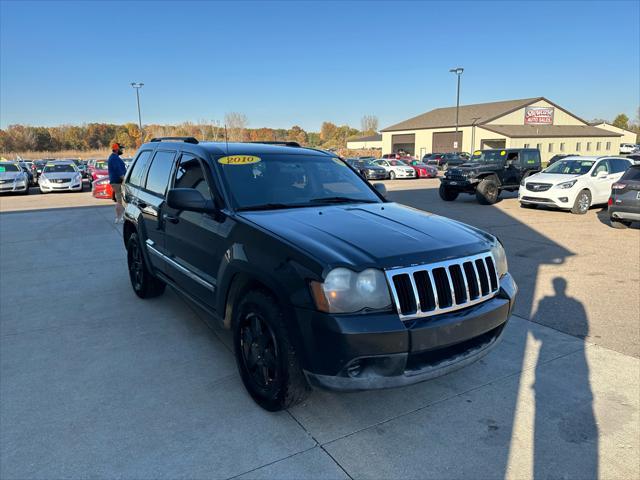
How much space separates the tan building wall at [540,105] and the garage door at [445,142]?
15.6 ft

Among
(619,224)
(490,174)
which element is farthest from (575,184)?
(490,174)

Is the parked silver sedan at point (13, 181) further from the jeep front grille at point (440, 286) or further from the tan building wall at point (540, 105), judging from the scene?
the tan building wall at point (540, 105)

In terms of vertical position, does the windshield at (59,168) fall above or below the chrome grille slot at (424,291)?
above

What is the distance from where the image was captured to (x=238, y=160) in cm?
379

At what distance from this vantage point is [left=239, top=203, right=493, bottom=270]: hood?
2.59 m

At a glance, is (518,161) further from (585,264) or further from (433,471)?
(433,471)

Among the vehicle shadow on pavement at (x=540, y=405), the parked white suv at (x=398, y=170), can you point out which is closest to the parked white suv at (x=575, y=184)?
the vehicle shadow on pavement at (x=540, y=405)

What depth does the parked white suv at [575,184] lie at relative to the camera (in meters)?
12.4

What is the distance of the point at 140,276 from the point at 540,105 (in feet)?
232

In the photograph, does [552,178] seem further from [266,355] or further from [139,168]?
[266,355]

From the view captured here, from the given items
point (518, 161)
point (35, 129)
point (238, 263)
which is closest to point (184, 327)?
point (238, 263)

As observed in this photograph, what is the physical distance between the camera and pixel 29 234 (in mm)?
10070

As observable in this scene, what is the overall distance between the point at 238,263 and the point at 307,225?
0.54 metres

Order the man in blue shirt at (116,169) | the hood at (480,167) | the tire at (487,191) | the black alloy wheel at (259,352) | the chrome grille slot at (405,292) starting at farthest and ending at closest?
the hood at (480,167) < the tire at (487,191) < the man in blue shirt at (116,169) < the black alloy wheel at (259,352) < the chrome grille slot at (405,292)
